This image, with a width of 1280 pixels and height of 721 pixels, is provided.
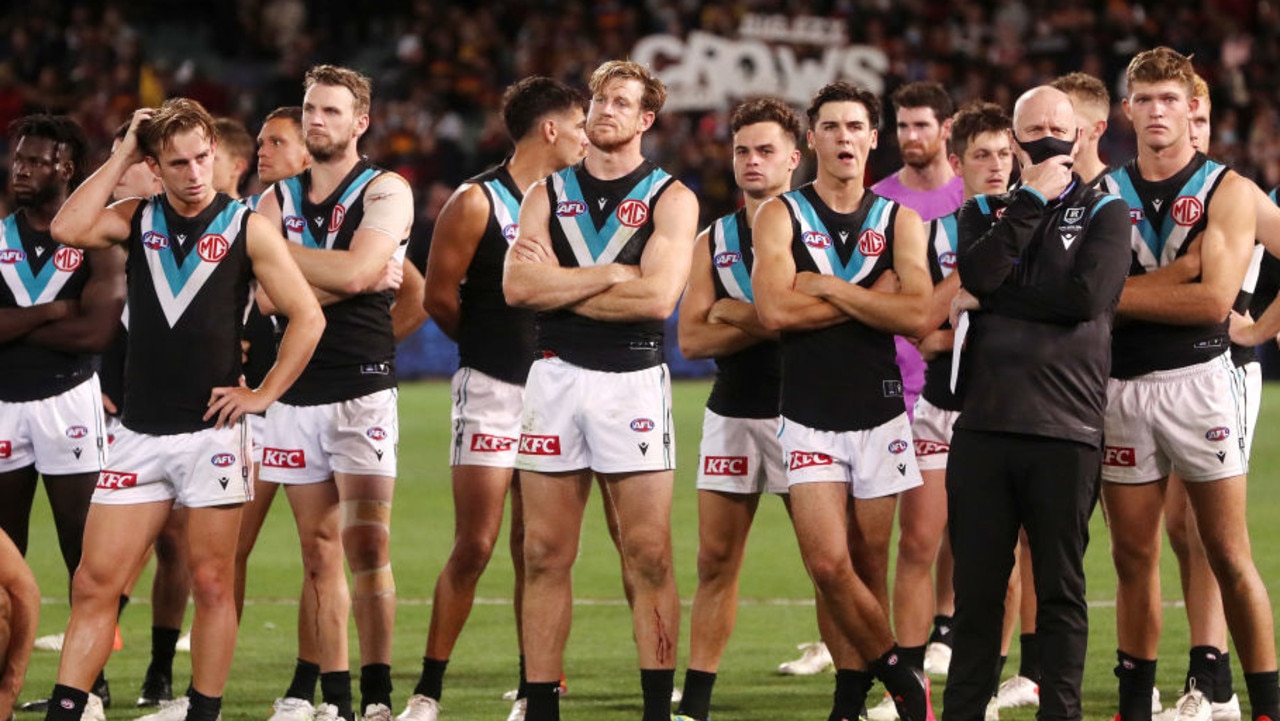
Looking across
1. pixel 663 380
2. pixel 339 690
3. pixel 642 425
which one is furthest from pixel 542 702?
pixel 663 380

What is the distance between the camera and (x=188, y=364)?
24.7ft

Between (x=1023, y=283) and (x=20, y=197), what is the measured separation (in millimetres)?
4667

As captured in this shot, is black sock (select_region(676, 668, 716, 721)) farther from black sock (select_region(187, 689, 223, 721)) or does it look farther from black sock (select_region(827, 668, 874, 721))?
black sock (select_region(187, 689, 223, 721))

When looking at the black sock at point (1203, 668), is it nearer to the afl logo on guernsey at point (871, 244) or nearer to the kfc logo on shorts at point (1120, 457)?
the kfc logo on shorts at point (1120, 457)

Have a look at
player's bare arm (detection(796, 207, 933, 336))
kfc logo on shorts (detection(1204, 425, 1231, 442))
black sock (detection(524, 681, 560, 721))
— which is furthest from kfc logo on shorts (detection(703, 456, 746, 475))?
kfc logo on shorts (detection(1204, 425, 1231, 442))

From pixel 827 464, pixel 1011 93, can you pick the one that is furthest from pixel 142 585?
pixel 1011 93

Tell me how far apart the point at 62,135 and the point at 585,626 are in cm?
415

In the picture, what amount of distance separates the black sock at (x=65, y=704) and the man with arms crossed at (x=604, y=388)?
5.77 ft

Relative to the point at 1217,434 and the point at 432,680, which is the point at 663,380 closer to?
the point at 432,680

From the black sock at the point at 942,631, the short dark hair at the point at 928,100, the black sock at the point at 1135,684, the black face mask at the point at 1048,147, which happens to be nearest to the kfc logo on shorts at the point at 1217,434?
the black sock at the point at 1135,684

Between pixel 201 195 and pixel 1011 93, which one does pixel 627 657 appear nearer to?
pixel 201 195

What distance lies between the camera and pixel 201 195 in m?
7.64

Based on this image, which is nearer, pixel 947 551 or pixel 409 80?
pixel 947 551

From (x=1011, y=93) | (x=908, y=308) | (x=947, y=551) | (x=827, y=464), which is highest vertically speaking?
(x=1011, y=93)
